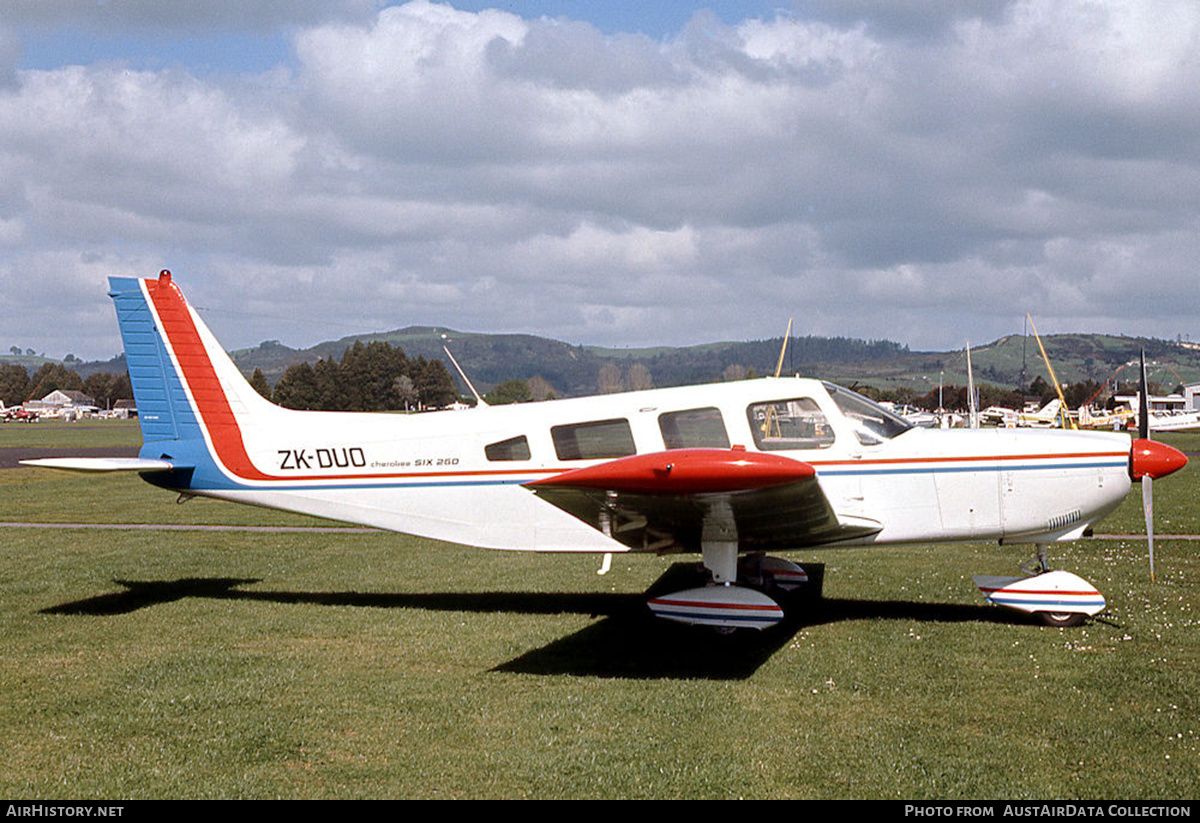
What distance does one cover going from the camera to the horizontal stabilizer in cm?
888

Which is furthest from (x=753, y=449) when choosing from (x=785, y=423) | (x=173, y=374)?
(x=173, y=374)

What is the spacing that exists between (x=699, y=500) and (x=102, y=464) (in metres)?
6.15

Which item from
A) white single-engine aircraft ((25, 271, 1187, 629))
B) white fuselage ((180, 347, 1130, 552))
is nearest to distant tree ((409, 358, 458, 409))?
white single-engine aircraft ((25, 271, 1187, 629))

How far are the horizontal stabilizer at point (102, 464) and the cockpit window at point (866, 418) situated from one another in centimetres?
702

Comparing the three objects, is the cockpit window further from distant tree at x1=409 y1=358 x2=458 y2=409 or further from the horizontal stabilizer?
distant tree at x1=409 y1=358 x2=458 y2=409

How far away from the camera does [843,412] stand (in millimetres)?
8430

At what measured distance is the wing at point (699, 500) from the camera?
6.25m

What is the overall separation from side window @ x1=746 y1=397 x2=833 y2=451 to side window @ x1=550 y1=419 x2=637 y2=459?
1.14 metres

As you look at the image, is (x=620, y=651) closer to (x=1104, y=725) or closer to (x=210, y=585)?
(x=1104, y=725)

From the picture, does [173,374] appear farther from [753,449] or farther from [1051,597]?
[1051,597]

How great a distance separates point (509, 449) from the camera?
29.3ft

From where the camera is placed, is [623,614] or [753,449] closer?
[753,449]
